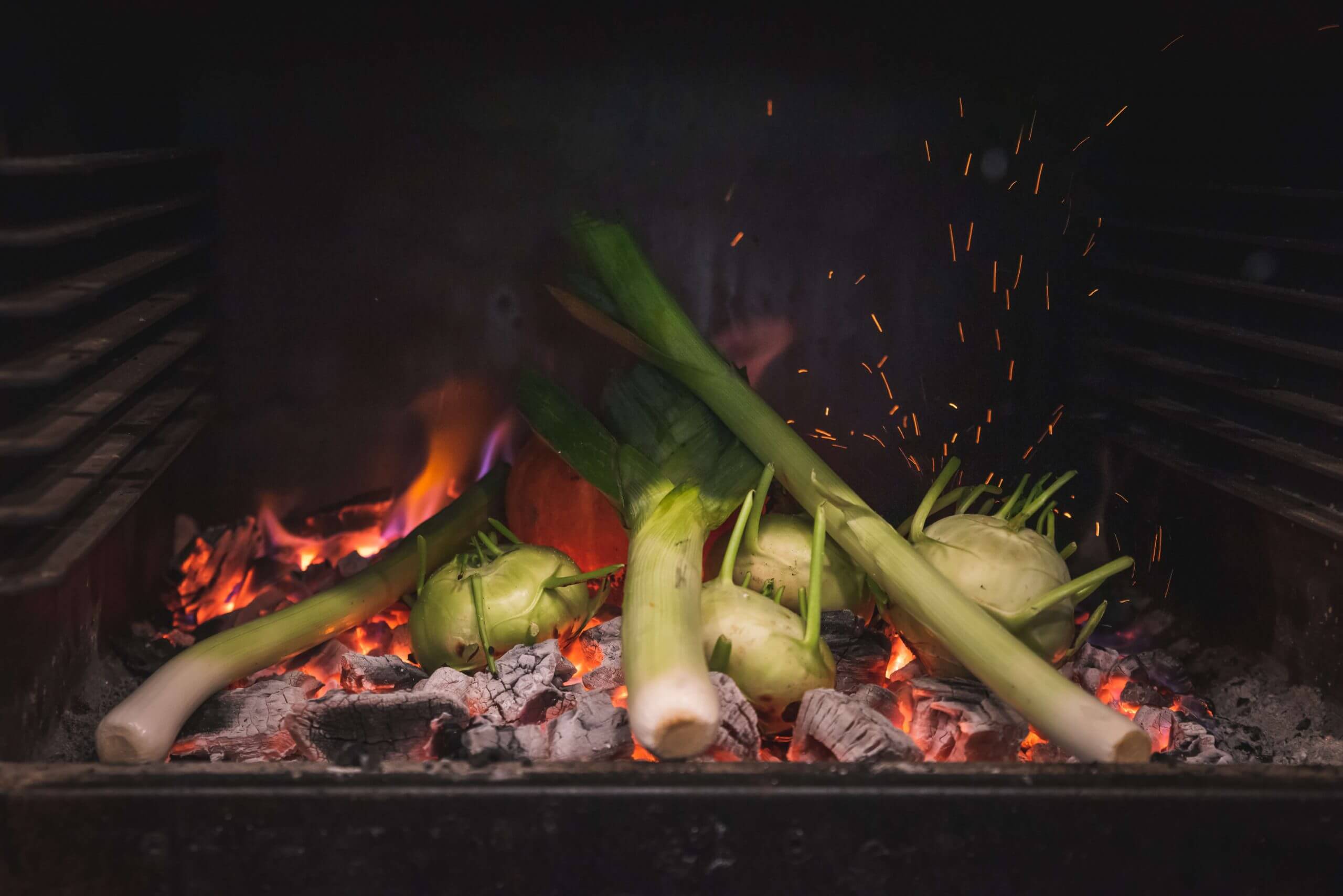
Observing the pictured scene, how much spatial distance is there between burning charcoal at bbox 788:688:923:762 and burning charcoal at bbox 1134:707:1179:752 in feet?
1.40

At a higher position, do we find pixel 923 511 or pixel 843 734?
pixel 923 511

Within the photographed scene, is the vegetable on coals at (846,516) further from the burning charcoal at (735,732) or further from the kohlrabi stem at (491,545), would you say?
the kohlrabi stem at (491,545)

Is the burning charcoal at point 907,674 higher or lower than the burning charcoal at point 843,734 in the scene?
lower

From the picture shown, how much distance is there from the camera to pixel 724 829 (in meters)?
1.19

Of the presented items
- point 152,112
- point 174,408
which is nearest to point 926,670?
point 174,408

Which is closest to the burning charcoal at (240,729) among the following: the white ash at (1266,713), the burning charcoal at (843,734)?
the burning charcoal at (843,734)

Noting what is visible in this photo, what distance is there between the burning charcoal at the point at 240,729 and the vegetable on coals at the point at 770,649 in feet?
1.98


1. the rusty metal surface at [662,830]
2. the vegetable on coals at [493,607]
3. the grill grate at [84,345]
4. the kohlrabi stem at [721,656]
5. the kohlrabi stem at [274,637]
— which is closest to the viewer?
the rusty metal surface at [662,830]

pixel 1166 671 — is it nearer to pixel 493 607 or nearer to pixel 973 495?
pixel 973 495

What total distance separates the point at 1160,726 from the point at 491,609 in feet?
3.45

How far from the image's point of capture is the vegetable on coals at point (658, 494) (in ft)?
4.33

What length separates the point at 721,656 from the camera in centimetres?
152

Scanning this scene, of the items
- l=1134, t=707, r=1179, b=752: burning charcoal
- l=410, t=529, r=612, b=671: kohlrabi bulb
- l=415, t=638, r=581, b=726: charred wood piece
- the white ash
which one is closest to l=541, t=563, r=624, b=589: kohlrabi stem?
l=410, t=529, r=612, b=671: kohlrabi bulb

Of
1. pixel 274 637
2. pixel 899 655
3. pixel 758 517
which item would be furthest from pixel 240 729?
pixel 899 655
